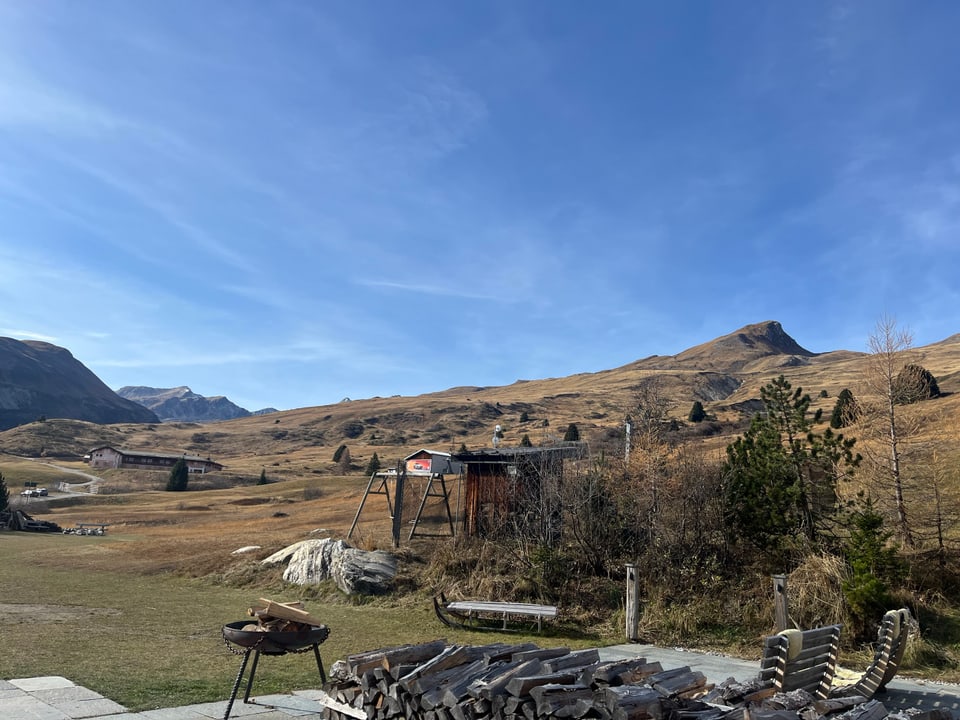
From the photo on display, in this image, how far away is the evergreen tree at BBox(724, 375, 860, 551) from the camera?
13039mm

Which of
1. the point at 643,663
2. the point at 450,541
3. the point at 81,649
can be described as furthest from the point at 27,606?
the point at 643,663

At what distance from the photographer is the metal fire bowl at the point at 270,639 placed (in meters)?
6.38

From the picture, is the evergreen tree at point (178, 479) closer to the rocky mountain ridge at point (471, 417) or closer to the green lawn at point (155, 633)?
the rocky mountain ridge at point (471, 417)

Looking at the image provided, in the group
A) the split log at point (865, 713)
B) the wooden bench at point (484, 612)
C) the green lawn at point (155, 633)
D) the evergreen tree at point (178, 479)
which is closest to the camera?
the split log at point (865, 713)

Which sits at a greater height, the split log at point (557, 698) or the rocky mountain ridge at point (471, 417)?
the rocky mountain ridge at point (471, 417)

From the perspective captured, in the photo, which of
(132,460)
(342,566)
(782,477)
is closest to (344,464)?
(132,460)

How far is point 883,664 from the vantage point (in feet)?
24.1

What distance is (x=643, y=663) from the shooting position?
233 inches

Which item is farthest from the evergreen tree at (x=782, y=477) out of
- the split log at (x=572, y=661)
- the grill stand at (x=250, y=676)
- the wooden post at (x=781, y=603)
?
the grill stand at (x=250, y=676)

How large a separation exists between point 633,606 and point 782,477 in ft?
13.6

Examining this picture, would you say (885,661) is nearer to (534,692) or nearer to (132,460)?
(534,692)

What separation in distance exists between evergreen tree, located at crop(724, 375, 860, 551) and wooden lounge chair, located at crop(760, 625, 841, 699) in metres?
6.26

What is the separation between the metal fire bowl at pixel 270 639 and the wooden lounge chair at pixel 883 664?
559cm

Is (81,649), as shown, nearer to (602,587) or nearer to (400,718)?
(400,718)
